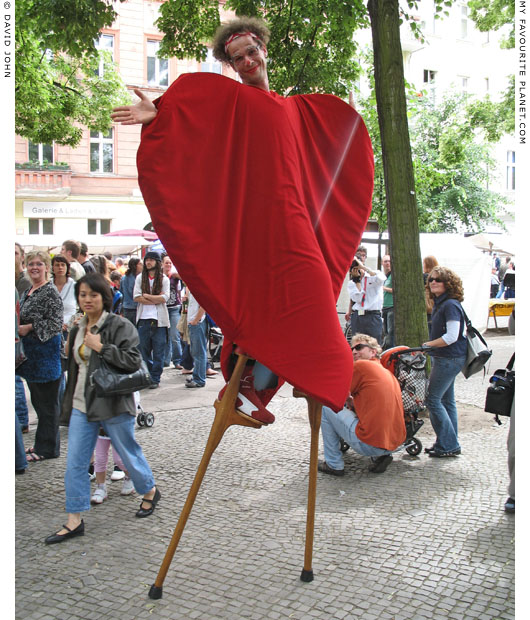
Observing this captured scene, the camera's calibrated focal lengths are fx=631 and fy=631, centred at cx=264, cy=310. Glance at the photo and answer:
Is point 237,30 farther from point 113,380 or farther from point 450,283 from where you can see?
point 450,283

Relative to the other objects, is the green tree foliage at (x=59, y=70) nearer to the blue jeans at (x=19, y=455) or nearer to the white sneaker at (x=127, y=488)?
the blue jeans at (x=19, y=455)

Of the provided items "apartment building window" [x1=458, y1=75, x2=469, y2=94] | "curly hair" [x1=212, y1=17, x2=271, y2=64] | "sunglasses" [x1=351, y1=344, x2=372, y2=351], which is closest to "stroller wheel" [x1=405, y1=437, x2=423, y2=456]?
"sunglasses" [x1=351, y1=344, x2=372, y2=351]

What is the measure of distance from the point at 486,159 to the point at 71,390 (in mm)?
29372

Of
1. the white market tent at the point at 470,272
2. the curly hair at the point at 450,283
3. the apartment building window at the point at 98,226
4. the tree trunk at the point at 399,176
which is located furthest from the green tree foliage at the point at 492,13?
the apartment building window at the point at 98,226

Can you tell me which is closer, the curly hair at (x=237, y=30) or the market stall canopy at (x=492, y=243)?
the curly hair at (x=237, y=30)

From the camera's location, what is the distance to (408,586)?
141 inches

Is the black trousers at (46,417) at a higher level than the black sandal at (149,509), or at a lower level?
higher

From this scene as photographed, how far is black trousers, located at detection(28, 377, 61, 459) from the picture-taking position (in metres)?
6.07

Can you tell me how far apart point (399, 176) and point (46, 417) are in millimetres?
4593

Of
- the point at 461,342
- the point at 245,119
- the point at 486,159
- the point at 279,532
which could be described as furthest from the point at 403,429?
the point at 486,159

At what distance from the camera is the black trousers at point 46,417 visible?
19.9ft

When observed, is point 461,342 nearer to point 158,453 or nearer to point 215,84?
point 158,453

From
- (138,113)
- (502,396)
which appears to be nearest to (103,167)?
(502,396)

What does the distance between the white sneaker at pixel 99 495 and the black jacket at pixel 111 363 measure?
0.73 m
